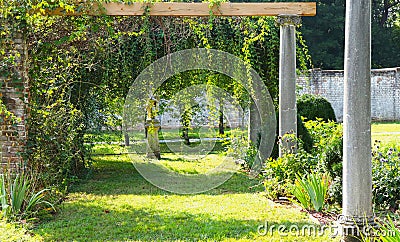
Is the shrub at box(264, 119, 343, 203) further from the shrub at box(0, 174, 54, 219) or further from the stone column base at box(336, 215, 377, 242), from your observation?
the shrub at box(0, 174, 54, 219)

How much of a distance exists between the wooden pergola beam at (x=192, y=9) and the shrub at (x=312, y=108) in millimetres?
4894

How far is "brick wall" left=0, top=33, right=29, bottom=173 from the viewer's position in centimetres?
554

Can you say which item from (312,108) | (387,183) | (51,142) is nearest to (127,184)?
(51,142)

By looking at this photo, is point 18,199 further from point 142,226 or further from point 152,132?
point 152,132

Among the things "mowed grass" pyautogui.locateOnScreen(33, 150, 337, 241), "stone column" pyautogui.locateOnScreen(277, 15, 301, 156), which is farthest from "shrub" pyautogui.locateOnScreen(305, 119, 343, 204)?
"stone column" pyautogui.locateOnScreen(277, 15, 301, 156)

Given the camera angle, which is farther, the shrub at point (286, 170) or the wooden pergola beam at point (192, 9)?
the shrub at point (286, 170)

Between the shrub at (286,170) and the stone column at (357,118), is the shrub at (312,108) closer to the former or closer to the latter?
the shrub at (286,170)

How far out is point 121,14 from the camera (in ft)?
19.8

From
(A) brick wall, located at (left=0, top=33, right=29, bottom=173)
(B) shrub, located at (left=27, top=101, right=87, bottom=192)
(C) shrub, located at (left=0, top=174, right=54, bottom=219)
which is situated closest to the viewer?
(C) shrub, located at (left=0, top=174, right=54, bottom=219)

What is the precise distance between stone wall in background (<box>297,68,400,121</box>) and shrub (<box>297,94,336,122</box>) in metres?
8.67

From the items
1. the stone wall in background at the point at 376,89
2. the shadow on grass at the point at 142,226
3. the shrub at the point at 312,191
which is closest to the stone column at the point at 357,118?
the shadow on grass at the point at 142,226

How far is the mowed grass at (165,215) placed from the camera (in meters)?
4.49

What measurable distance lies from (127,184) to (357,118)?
4.62m

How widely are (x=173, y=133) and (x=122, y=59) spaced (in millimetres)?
7291
